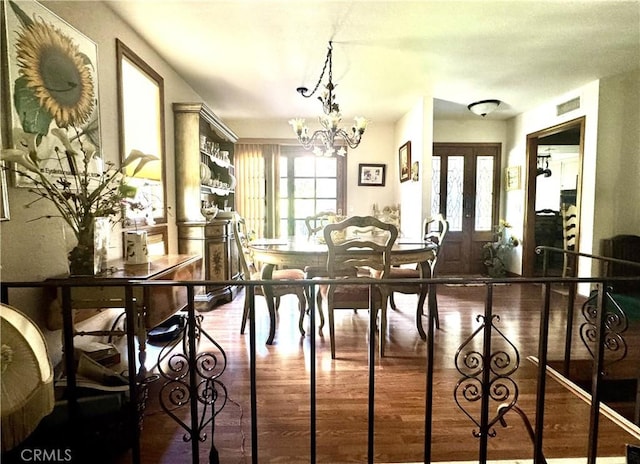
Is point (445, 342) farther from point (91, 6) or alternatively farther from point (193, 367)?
point (91, 6)

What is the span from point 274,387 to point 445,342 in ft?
4.92

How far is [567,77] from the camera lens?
12.4 feet

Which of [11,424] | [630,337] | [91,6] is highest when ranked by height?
[91,6]

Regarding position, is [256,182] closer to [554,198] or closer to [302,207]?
[302,207]

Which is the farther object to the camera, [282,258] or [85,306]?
[282,258]

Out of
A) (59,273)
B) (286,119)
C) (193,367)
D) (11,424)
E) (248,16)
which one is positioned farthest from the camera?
(286,119)

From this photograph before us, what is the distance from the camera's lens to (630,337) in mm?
3035

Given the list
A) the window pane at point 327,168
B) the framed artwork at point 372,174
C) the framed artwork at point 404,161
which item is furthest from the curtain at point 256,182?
the framed artwork at point 404,161

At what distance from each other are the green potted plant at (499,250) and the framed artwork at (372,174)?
2043mm

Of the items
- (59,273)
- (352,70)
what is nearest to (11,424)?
(59,273)

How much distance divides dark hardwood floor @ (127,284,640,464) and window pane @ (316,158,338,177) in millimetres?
3399

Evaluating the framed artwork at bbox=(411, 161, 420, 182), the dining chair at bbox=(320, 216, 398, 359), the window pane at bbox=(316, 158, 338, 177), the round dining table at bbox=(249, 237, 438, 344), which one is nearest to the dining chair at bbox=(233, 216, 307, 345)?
the round dining table at bbox=(249, 237, 438, 344)

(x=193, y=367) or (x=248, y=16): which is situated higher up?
(x=248, y=16)

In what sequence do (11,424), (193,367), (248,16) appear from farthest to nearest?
(248,16)
(193,367)
(11,424)
